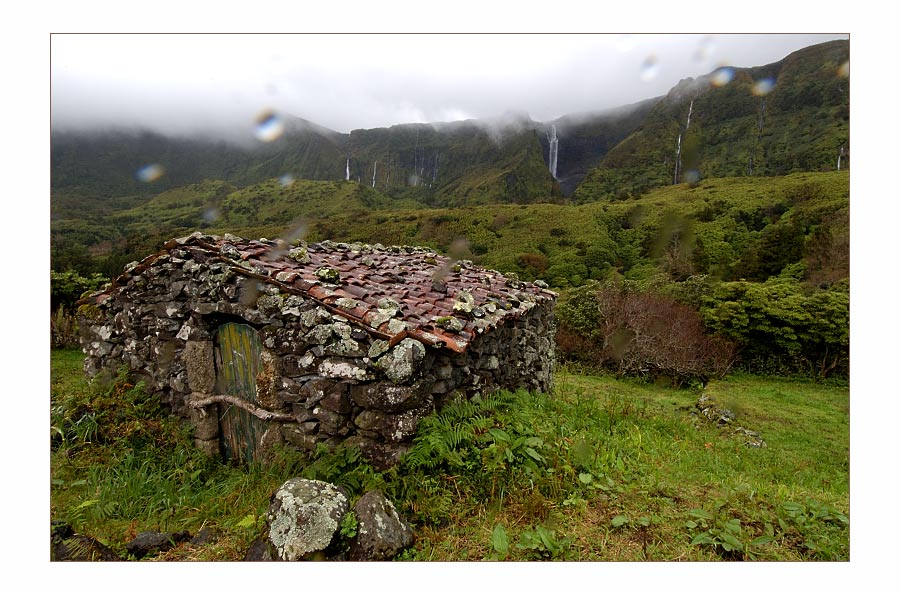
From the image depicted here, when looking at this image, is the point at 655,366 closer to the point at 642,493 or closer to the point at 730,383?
the point at 730,383

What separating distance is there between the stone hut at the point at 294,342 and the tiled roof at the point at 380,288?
24mm

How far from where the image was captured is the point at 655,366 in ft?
49.2

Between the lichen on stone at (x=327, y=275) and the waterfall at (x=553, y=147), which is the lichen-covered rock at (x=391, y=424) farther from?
the waterfall at (x=553, y=147)

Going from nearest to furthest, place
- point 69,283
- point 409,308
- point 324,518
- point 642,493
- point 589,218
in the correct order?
point 324,518 → point 642,493 → point 409,308 → point 69,283 → point 589,218

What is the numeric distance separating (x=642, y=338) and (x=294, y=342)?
1424 cm

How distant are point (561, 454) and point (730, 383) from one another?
43.8 ft

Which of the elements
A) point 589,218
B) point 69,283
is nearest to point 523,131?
point 589,218

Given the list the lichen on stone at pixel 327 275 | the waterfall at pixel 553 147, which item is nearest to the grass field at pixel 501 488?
the lichen on stone at pixel 327 275

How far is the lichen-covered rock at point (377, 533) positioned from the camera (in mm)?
3092

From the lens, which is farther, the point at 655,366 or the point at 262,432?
the point at 655,366

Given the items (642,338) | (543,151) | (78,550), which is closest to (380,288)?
(78,550)

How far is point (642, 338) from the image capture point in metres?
15.2

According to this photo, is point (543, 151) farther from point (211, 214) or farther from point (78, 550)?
point (78, 550)

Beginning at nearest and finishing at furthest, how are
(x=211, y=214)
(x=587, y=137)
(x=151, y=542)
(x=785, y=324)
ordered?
(x=151, y=542) < (x=785, y=324) < (x=211, y=214) < (x=587, y=137)
